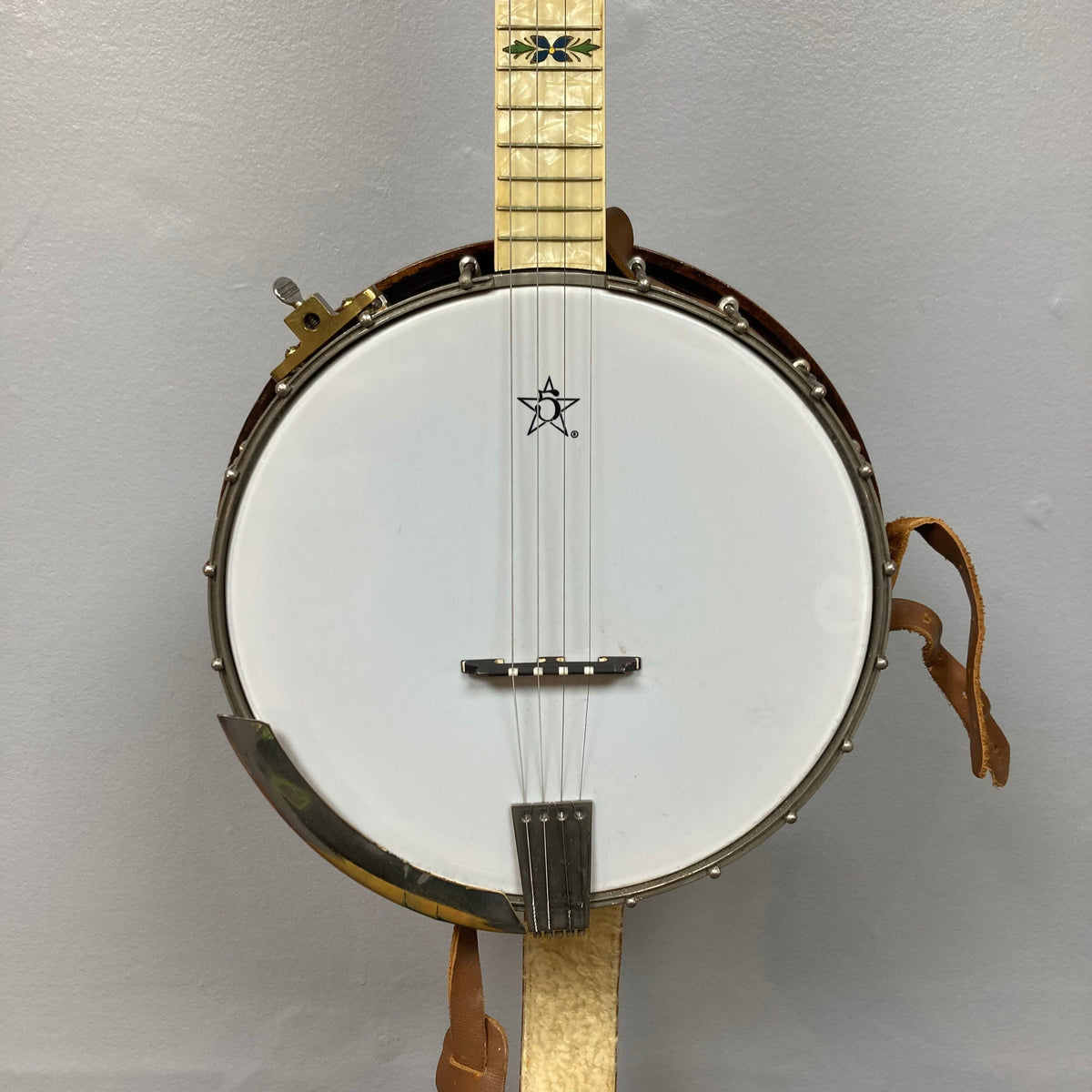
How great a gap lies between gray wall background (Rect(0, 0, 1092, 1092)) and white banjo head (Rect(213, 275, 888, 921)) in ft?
1.45

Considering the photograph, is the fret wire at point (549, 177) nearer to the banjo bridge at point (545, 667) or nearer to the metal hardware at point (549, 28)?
the metal hardware at point (549, 28)

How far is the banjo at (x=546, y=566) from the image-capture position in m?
0.73

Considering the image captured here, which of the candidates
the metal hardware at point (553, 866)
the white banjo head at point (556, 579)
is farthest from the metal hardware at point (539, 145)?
the metal hardware at point (553, 866)

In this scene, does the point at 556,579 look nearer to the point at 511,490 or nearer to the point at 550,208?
the point at 511,490

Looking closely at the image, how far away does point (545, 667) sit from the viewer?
2.47 ft

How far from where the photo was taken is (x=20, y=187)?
1088 millimetres

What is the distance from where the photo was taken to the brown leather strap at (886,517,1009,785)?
32.1 inches

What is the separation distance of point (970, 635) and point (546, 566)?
0.35 m

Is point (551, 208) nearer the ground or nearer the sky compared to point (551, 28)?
nearer the ground

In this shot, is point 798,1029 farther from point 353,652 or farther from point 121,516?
point 121,516

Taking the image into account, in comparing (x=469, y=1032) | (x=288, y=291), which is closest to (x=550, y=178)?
(x=288, y=291)

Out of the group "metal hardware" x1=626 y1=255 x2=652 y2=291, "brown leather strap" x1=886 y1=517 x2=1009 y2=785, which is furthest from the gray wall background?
"metal hardware" x1=626 y1=255 x2=652 y2=291

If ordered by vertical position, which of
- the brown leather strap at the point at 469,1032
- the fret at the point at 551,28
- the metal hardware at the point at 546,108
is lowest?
the brown leather strap at the point at 469,1032

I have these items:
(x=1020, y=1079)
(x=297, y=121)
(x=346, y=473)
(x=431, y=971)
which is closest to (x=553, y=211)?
(x=346, y=473)
